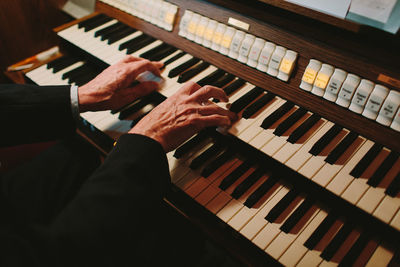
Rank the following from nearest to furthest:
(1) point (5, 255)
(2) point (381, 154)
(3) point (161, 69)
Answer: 1. (1) point (5, 255)
2. (2) point (381, 154)
3. (3) point (161, 69)

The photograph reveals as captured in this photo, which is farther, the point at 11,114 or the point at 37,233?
the point at 11,114

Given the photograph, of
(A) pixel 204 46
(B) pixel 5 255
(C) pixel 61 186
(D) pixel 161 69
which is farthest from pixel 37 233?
(A) pixel 204 46

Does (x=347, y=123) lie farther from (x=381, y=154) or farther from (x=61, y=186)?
(x=61, y=186)

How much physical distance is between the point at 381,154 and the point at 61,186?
4.87 ft

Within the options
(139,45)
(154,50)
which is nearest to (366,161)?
(154,50)

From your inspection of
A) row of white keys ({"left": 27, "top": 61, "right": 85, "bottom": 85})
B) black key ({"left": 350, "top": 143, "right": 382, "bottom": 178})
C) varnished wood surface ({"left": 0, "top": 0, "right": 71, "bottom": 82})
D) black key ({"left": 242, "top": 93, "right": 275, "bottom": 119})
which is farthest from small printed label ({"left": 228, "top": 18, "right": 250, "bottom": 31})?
varnished wood surface ({"left": 0, "top": 0, "right": 71, "bottom": 82})

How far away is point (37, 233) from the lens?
32.1 inches

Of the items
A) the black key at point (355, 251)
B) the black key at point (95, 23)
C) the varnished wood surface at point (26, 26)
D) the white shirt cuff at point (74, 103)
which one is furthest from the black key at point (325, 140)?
the varnished wood surface at point (26, 26)

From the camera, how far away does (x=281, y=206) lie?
3.70 feet

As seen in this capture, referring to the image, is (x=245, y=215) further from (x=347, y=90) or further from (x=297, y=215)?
(x=347, y=90)

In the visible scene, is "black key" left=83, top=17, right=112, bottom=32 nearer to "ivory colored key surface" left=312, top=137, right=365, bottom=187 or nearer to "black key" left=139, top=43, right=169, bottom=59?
"black key" left=139, top=43, right=169, bottom=59

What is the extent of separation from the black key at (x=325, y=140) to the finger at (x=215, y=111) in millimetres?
338

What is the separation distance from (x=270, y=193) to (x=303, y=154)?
201mm

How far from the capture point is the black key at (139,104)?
1464 millimetres
